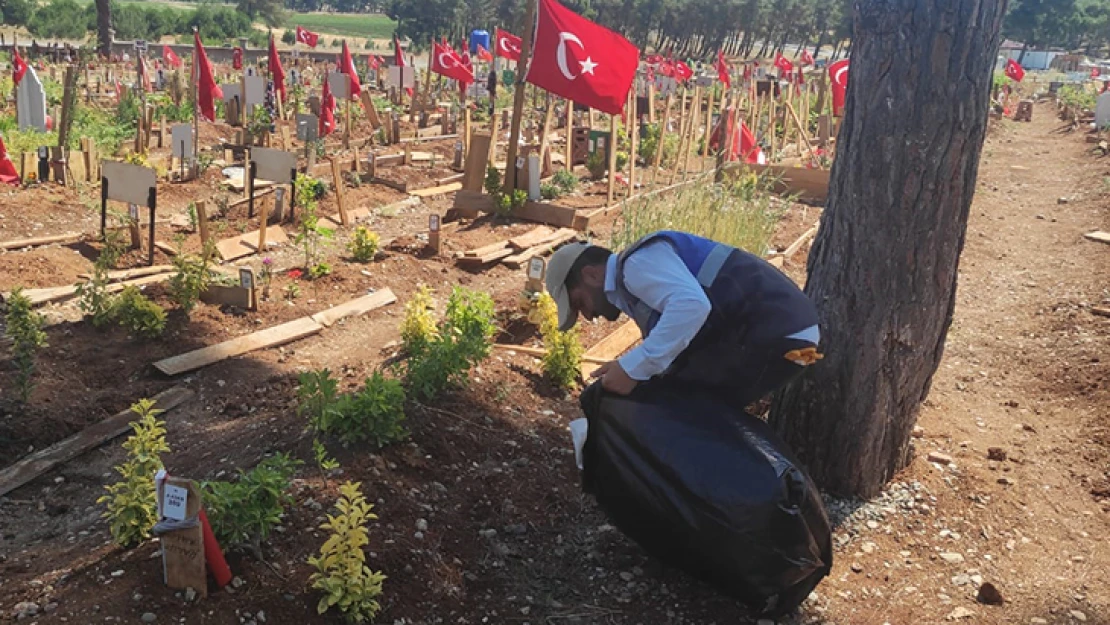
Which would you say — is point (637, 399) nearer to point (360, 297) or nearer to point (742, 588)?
point (742, 588)

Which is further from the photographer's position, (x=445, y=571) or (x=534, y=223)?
(x=534, y=223)

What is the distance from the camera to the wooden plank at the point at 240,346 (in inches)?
239

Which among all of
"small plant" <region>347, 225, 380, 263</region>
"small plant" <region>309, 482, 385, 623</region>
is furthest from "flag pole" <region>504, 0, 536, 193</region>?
"small plant" <region>309, 482, 385, 623</region>

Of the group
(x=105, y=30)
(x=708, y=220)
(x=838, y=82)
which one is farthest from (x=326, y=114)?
(x=105, y=30)

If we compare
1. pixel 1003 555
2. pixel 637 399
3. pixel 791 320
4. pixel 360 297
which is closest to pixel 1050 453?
pixel 1003 555

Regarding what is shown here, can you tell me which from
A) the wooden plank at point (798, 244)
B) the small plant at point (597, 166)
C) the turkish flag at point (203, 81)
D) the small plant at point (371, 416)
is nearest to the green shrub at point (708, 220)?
the wooden plank at point (798, 244)

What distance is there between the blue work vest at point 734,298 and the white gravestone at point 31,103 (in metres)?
12.8

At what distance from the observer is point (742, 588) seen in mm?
3309

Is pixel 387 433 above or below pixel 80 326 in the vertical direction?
above

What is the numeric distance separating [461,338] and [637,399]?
5.19 feet

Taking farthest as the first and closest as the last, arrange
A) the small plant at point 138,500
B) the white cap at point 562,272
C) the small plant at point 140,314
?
the small plant at point 140,314 → the white cap at point 562,272 → the small plant at point 138,500

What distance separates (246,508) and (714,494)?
5.18 feet

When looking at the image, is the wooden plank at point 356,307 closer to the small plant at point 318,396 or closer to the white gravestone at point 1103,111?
the small plant at point 318,396

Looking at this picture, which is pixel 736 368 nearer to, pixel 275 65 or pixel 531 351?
pixel 531 351
